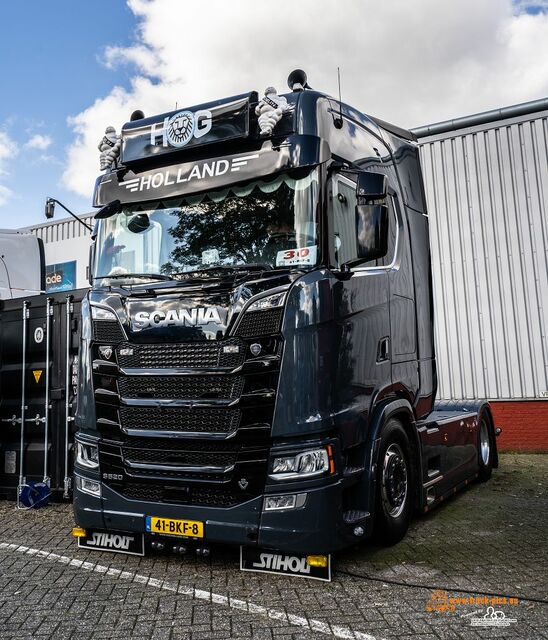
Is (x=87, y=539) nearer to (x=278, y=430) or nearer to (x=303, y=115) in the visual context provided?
(x=278, y=430)

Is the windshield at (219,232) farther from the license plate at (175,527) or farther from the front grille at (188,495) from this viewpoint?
the license plate at (175,527)

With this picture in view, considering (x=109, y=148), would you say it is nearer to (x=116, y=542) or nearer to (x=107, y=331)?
(x=107, y=331)

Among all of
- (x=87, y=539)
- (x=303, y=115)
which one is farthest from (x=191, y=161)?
(x=87, y=539)

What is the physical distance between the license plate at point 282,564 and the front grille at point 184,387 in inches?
44.7

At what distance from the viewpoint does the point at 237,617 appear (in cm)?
379

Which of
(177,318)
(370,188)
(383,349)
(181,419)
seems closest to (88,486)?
(181,419)

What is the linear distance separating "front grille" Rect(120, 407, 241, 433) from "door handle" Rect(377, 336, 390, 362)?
4.44 feet

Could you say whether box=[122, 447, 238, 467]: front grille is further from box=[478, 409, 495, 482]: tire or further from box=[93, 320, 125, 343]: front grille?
box=[478, 409, 495, 482]: tire

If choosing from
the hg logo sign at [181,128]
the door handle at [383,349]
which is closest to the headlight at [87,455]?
the door handle at [383,349]

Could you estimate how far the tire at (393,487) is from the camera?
4871mm

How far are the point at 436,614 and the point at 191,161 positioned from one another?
12.1ft

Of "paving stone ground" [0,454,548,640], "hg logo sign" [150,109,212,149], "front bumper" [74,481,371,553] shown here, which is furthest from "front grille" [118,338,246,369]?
"hg logo sign" [150,109,212,149]

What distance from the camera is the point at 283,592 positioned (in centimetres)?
422

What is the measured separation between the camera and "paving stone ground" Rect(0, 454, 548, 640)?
3.61 meters
